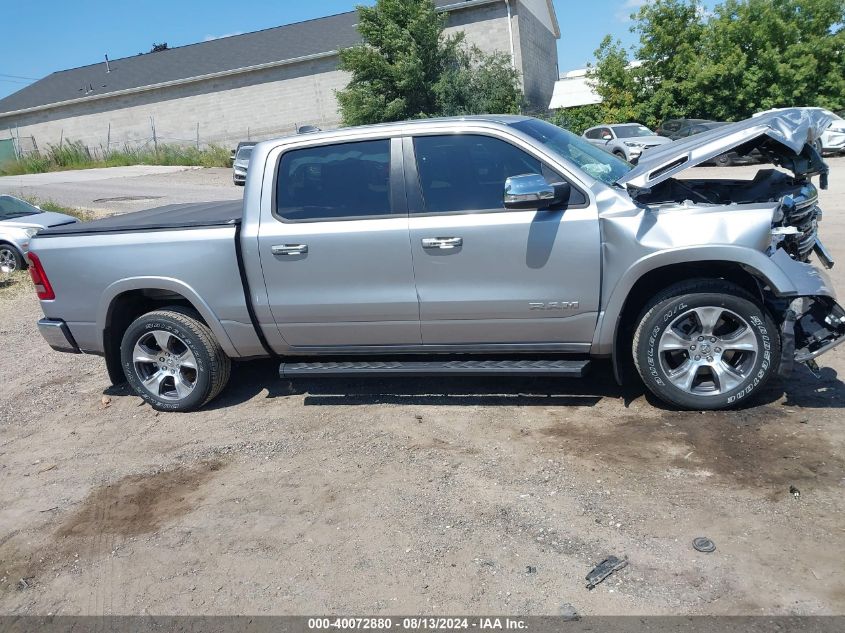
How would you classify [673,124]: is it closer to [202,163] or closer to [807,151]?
[202,163]

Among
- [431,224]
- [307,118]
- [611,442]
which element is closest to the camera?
[611,442]

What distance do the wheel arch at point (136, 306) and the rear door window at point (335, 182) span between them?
3.07 feet

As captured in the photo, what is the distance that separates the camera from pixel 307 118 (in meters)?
35.9

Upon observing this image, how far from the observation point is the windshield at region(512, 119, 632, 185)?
4848mm

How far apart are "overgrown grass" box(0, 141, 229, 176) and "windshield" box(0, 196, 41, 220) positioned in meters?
20.1

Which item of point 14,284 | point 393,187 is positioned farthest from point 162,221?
point 14,284

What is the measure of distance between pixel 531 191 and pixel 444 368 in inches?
51.5

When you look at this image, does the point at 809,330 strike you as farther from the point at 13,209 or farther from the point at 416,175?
the point at 13,209

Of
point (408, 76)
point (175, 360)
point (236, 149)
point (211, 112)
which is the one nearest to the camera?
point (175, 360)

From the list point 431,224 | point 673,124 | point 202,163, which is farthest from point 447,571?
point 202,163

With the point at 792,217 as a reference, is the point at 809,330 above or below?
below

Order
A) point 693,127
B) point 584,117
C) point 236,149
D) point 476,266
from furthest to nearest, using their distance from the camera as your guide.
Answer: point 584,117, point 236,149, point 693,127, point 476,266

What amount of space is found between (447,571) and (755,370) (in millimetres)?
2342

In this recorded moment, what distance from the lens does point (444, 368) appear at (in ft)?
16.2
